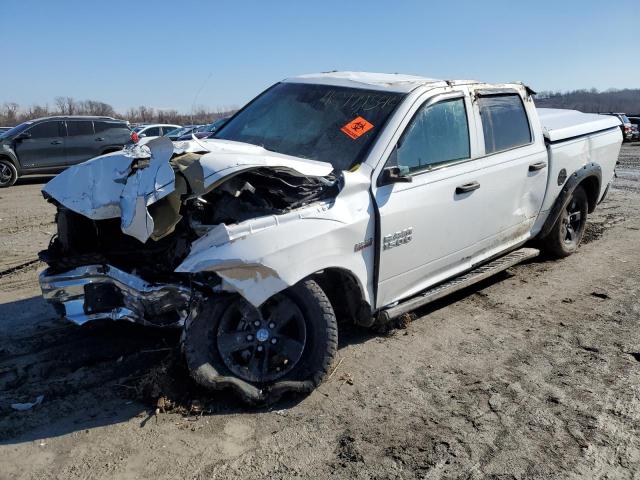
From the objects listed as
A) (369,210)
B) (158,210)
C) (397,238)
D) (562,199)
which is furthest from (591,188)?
(158,210)

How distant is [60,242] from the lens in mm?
3811

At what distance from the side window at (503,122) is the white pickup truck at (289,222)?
0.13 feet

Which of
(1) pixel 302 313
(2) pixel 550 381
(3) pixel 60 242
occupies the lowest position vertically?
(2) pixel 550 381

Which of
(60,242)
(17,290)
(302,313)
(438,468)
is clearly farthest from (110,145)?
(438,468)

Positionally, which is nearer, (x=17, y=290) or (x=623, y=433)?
(x=623, y=433)

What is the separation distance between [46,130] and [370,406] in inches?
575

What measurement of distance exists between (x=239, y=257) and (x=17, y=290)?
11.2ft

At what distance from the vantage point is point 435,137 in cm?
427

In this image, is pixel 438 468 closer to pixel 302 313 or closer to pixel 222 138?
pixel 302 313

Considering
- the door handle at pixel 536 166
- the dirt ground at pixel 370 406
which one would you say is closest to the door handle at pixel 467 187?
the door handle at pixel 536 166

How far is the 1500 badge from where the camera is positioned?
376 cm

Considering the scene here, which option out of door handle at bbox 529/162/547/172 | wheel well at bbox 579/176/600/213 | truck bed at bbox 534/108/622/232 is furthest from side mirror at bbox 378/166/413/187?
wheel well at bbox 579/176/600/213

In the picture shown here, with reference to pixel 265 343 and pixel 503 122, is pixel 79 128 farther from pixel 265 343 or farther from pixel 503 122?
pixel 265 343

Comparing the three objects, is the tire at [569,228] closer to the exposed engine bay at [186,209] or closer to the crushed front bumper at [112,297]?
the exposed engine bay at [186,209]
